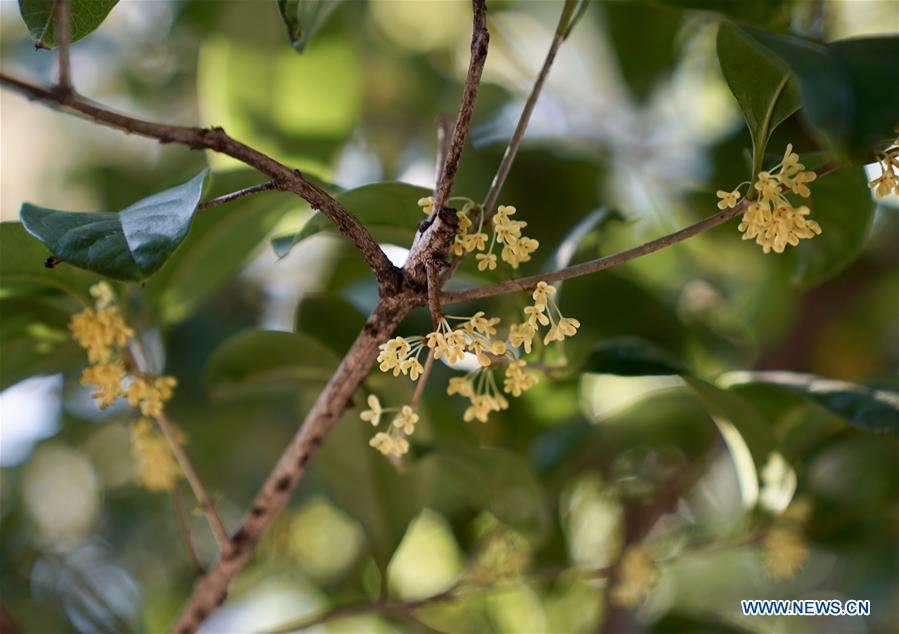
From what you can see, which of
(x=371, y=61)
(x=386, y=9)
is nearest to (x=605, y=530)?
(x=371, y=61)

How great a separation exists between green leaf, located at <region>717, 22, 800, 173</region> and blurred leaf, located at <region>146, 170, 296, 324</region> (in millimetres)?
461

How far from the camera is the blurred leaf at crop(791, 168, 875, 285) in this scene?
0.94 metres

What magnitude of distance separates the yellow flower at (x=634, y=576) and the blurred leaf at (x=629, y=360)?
14.2 inches

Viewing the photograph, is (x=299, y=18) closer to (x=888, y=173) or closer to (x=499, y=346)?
(x=499, y=346)

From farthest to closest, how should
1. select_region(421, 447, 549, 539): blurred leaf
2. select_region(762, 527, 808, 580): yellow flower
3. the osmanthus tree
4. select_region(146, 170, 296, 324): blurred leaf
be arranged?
select_region(762, 527, 808, 580): yellow flower < select_region(421, 447, 549, 539): blurred leaf < select_region(146, 170, 296, 324): blurred leaf < the osmanthus tree

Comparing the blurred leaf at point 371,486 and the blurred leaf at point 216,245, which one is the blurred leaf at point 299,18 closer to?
the blurred leaf at point 216,245

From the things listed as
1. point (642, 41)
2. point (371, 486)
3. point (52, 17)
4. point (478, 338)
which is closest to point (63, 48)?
point (52, 17)

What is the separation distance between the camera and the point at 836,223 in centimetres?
97

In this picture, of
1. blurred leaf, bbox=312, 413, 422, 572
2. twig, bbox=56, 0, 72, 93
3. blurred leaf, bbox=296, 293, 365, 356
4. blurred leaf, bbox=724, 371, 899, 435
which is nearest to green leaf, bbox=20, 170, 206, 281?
twig, bbox=56, 0, 72, 93

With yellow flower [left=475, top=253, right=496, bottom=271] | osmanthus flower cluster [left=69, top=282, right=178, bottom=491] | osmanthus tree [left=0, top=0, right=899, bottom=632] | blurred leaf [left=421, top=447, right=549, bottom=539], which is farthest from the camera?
blurred leaf [left=421, top=447, right=549, bottom=539]

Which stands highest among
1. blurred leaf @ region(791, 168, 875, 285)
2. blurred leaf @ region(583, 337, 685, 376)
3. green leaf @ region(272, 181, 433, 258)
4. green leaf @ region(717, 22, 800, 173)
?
blurred leaf @ region(791, 168, 875, 285)

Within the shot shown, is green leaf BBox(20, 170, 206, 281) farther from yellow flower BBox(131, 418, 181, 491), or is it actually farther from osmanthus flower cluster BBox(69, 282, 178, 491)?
yellow flower BBox(131, 418, 181, 491)

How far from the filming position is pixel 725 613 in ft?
5.66

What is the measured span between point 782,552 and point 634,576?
0.19 meters
